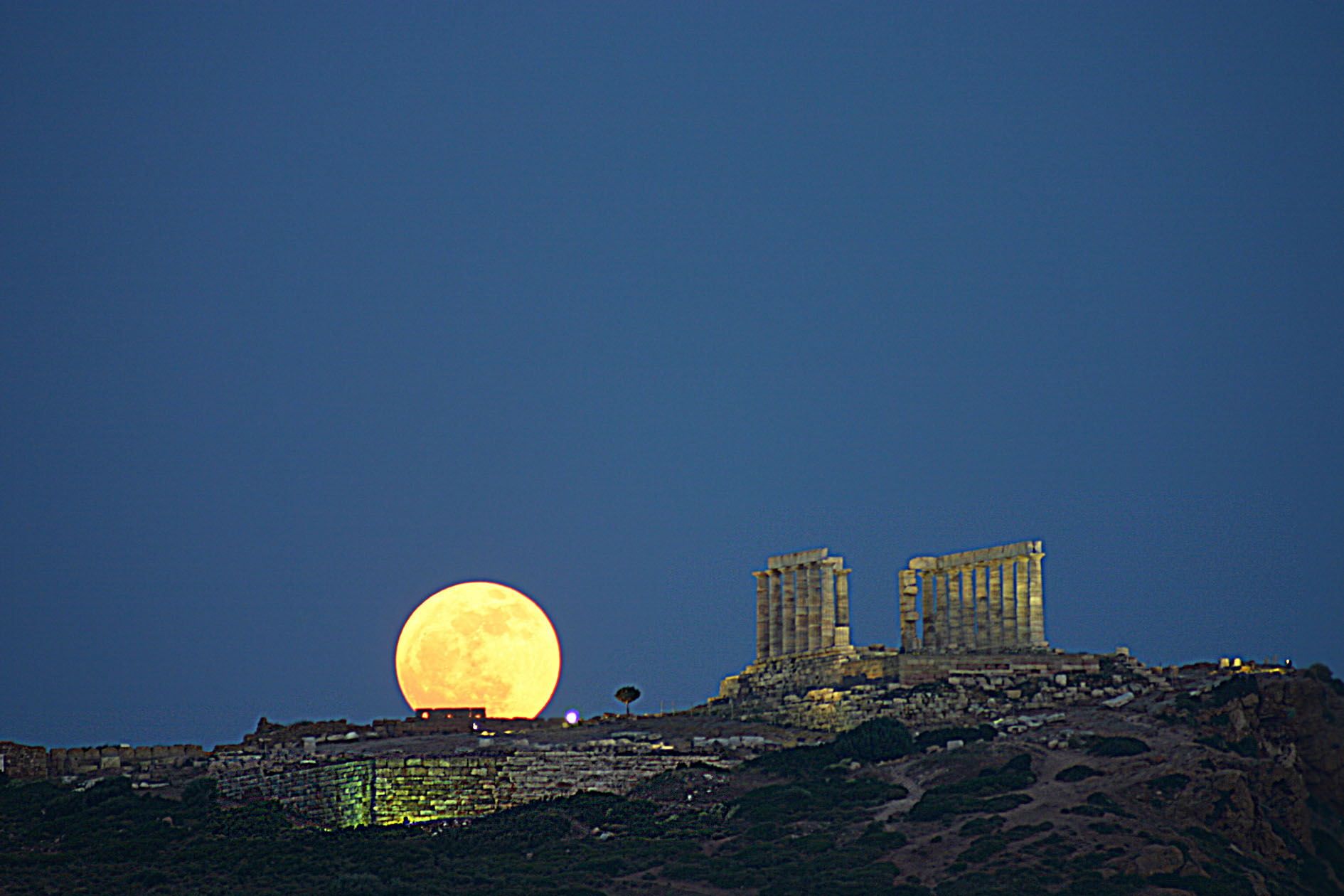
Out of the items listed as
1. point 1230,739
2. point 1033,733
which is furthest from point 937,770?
point 1230,739

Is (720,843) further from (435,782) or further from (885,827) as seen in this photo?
(435,782)

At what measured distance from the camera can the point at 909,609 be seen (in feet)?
272

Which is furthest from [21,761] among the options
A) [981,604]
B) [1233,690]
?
Result: [1233,690]

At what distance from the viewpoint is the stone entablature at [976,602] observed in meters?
81.1

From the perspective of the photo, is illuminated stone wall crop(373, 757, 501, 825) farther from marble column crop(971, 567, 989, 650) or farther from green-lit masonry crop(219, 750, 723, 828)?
marble column crop(971, 567, 989, 650)

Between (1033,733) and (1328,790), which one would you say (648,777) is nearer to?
(1033,733)

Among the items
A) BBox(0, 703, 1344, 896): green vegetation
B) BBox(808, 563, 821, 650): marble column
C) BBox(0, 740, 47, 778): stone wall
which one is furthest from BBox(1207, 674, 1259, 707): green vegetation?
BBox(0, 740, 47, 778): stone wall

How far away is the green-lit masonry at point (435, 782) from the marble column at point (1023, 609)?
757 inches

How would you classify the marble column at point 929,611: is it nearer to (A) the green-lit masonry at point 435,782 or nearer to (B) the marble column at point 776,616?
(B) the marble column at point 776,616

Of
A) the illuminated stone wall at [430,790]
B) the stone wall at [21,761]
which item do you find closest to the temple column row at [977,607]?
the illuminated stone wall at [430,790]

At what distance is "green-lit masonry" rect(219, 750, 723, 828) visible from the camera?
2559 inches

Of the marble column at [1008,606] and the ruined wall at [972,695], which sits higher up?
the marble column at [1008,606]

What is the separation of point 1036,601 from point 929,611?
224 inches

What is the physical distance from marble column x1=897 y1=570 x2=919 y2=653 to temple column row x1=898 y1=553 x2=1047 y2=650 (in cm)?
3
